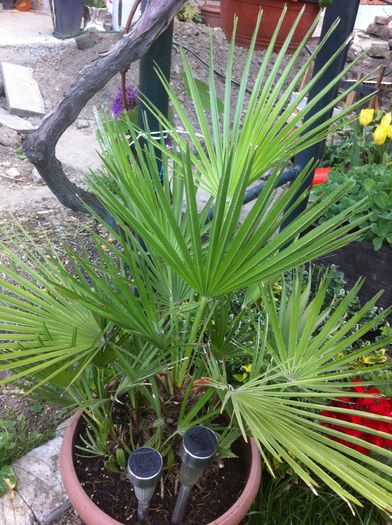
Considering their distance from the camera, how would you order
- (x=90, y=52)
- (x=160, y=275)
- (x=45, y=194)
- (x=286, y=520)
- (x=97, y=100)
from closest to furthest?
(x=160, y=275) < (x=286, y=520) < (x=45, y=194) < (x=97, y=100) < (x=90, y=52)

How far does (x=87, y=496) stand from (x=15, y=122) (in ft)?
11.2

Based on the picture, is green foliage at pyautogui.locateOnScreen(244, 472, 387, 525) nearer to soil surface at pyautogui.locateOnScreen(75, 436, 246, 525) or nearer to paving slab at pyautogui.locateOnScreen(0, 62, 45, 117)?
soil surface at pyautogui.locateOnScreen(75, 436, 246, 525)

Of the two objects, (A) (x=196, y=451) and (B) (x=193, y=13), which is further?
(B) (x=193, y=13)

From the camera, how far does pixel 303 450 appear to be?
766 millimetres

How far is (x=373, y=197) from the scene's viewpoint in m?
1.95

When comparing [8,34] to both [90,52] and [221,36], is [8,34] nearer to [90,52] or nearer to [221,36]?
[90,52]

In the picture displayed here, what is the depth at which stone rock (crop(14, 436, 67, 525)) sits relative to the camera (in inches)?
51.7

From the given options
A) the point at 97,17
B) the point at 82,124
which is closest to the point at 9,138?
the point at 82,124

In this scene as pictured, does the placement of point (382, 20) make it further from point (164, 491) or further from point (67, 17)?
point (164, 491)

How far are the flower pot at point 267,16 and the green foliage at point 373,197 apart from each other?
0.64 m

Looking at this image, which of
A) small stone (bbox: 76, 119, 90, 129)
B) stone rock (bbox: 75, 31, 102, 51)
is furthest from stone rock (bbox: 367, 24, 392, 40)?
small stone (bbox: 76, 119, 90, 129)

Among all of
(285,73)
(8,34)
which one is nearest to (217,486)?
(285,73)

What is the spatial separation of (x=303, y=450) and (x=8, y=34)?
6.56m

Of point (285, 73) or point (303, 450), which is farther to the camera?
point (285, 73)
